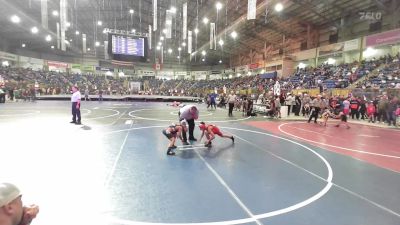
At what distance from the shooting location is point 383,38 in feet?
85.4

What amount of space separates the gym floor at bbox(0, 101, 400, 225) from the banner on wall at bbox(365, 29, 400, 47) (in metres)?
20.7

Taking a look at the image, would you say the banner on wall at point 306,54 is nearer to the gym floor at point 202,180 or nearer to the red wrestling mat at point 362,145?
the red wrestling mat at point 362,145

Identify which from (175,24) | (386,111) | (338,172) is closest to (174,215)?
(338,172)

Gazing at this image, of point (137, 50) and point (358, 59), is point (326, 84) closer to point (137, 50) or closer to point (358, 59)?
point (358, 59)

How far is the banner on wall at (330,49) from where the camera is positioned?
31.6 m

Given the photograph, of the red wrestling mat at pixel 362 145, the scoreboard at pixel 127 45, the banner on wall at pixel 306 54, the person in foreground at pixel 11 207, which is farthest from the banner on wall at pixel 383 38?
the person in foreground at pixel 11 207

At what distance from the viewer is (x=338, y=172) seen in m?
6.00

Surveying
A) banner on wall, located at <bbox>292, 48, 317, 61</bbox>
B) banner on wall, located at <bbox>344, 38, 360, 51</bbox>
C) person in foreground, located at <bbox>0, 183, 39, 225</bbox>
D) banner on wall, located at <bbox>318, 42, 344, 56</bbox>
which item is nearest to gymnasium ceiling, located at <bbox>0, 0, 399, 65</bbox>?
banner on wall, located at <bbox>292, 48, 317, 61</bbox>

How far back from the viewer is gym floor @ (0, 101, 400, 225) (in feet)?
12.5

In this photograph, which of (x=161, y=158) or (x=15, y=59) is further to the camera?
(x=15, y=59)

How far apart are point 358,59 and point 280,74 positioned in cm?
1243

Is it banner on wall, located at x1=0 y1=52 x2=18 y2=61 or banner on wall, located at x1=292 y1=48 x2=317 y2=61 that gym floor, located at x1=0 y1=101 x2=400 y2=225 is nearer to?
banner on wall, located at x1=292 y1=48 x2=317 y2=61

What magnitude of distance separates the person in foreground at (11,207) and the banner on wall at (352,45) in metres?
33.5

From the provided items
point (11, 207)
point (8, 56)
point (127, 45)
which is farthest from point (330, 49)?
point (8, 56)
